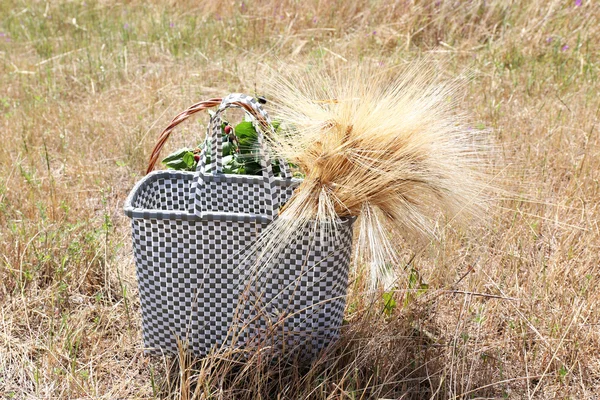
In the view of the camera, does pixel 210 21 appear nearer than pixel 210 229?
No

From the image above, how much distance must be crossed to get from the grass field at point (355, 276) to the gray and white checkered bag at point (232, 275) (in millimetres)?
90

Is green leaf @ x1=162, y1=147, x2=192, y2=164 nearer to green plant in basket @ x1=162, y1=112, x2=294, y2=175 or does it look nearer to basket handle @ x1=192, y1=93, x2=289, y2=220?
green plant in basket @ x1=162, y1=112, x2=294, y2=175

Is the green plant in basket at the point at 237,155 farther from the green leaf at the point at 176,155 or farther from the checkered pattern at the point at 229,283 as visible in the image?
the checkered pattern at the point at 229,283

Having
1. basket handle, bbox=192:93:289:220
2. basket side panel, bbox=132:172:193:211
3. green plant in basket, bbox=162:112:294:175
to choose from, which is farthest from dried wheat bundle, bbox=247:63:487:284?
basket side panel, bbox=132:172:193:211

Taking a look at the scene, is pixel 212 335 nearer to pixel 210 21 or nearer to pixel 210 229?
pixel 210 229

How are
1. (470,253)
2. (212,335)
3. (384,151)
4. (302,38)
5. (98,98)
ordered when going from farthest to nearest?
1. (302,38)
2. (98,98)
3. (470,253)
4. (212,335)
5. (384,151)

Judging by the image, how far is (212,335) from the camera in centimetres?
160

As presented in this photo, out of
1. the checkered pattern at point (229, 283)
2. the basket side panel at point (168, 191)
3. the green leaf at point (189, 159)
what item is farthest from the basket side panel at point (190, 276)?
the green leaf at point (189, 159)

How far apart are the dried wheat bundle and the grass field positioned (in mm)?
191

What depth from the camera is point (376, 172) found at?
146 centimetres

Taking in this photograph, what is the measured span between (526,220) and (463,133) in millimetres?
812

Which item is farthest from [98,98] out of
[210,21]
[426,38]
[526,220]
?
[526,220]

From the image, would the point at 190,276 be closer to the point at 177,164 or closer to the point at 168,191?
the point at 168,191

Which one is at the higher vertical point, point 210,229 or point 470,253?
point 210,229
